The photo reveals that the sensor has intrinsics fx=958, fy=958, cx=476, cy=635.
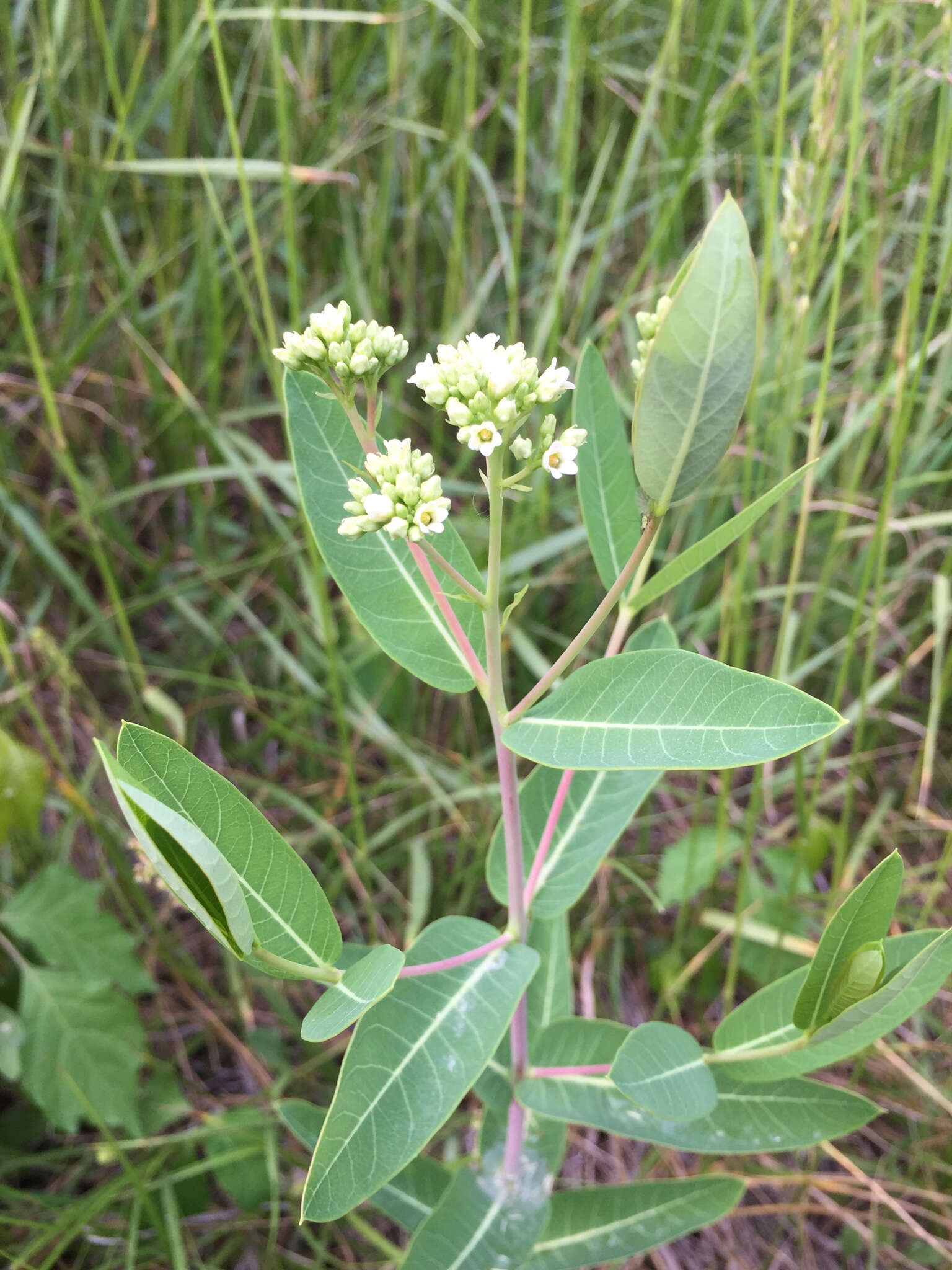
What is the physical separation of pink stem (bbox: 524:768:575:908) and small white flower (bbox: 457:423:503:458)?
380mm

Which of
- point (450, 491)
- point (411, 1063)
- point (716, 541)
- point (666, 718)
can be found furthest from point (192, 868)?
point (450, 491)

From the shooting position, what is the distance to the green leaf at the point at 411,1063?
895mm

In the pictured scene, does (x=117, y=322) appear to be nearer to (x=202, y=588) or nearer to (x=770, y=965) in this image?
(x=202, y=588)

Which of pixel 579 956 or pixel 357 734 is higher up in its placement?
pixel 357 734

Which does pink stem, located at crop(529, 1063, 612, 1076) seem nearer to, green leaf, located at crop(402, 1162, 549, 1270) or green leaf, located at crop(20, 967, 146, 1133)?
green leaf, located at crop(402, 1162, 549, 1270)

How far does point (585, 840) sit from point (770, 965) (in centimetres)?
77

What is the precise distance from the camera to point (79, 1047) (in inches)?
65.8

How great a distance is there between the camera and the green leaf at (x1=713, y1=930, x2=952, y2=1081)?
0.95 meters

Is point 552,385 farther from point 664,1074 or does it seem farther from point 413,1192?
point 413,1192

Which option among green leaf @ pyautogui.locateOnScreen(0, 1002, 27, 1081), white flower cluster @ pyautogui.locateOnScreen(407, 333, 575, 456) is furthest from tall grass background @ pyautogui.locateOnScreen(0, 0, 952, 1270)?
white flower cluster @ pyautogui.locateOnScreen(407, 333, 575, 456)

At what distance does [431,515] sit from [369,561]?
0.25 metres

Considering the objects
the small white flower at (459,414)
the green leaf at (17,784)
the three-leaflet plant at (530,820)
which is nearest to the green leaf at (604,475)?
the three-leaflet plant at (530,820)

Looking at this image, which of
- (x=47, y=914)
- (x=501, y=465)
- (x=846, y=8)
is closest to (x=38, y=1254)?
(x=47, y=914)

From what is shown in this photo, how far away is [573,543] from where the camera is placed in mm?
2092
